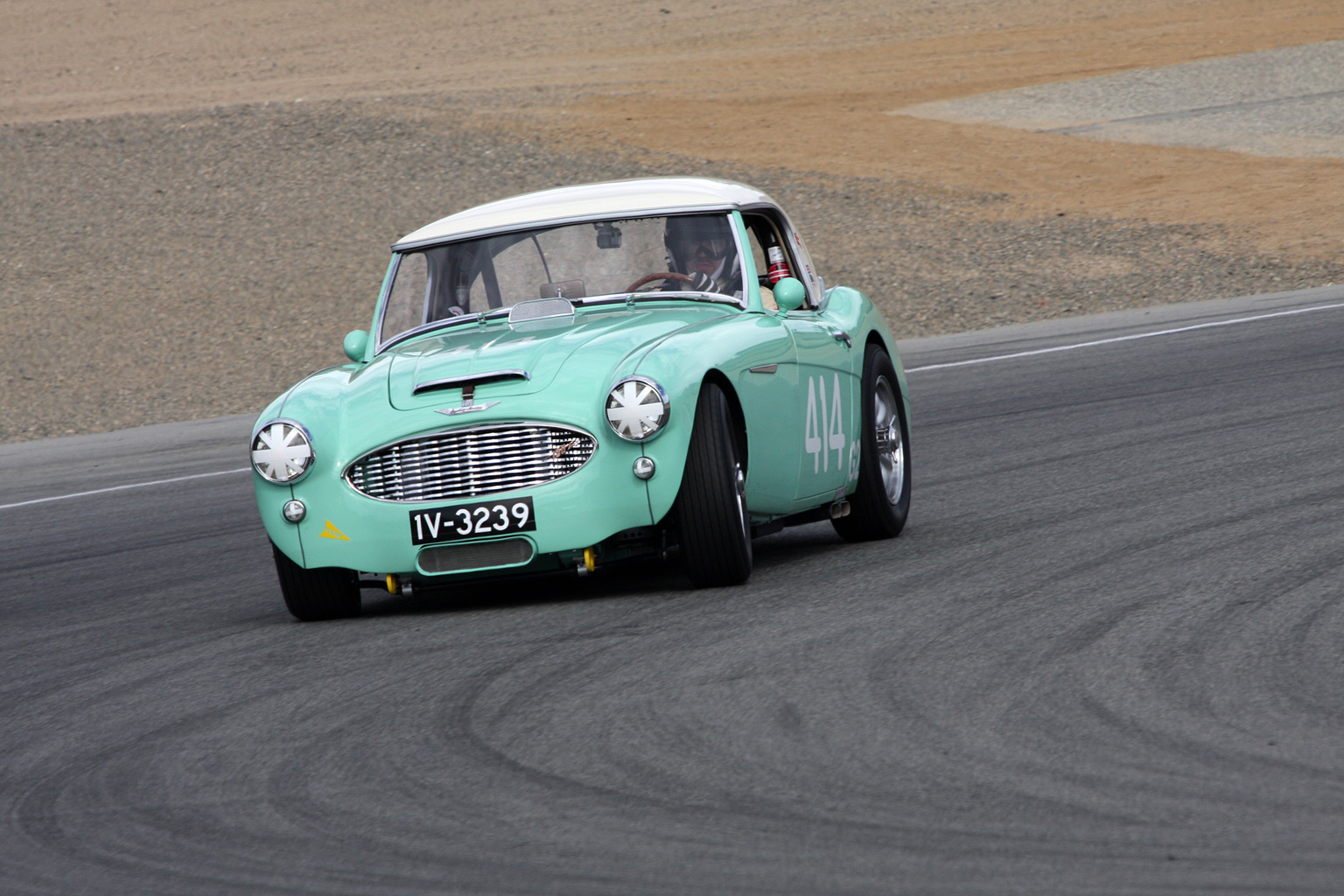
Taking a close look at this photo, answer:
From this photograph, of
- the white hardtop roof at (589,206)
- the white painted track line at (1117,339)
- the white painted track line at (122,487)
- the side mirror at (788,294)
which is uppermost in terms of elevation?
the white hardtop roof at (589,206)

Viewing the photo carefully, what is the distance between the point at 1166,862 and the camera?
133 inches

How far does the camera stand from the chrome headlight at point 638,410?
611 cm

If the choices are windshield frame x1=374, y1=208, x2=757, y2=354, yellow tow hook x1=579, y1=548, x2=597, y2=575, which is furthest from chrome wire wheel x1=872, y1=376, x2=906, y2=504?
yellow tow hook x1=579, y1=548, x2=597, y2=575

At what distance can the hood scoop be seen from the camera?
632 cm

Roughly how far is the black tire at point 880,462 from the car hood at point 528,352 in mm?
784

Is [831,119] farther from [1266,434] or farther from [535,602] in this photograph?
[535,602]

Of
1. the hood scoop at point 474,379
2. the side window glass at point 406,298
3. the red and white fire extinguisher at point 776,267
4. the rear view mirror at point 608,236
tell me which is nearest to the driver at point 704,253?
the rear view mirror at point 608,236

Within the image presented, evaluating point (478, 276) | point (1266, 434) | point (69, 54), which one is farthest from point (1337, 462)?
point (69, 54)

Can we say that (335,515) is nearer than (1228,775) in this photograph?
No

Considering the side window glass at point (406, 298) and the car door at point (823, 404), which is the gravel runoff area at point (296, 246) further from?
the car door at point (823, 404)

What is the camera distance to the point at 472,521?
615 centimetres

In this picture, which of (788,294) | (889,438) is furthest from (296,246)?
(788,294)

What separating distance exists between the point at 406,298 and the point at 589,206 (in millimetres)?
829

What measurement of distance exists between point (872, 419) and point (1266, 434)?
2800mm
